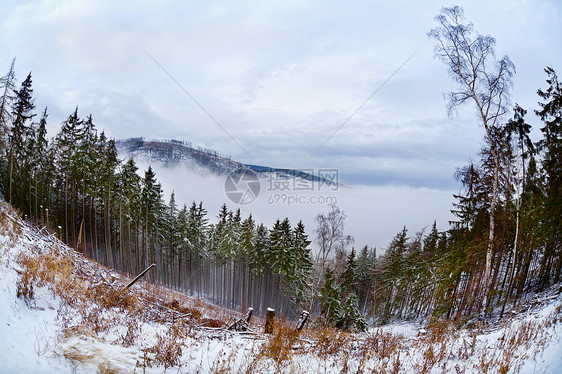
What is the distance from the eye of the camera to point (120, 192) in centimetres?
3428

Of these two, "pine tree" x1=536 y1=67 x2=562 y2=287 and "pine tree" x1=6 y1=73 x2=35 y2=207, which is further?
"pine tree" x1=6 y1=73 x2=35 y2=207

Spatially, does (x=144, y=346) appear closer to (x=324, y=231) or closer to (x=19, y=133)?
(x=324, y=231)

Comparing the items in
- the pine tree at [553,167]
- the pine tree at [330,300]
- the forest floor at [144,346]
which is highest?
the pine tree at [553,167]

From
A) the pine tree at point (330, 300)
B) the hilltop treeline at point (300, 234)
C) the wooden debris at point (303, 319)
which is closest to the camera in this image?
the wooden debris at point (303, 319)

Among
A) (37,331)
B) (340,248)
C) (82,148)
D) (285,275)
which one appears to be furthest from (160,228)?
(37,331)

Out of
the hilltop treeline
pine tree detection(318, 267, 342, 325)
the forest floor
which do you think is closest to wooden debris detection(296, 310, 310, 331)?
the forest floor

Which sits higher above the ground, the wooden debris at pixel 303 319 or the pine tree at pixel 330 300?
the wooden debris at pixel 303 319

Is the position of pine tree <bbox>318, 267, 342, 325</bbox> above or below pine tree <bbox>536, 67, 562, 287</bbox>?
below

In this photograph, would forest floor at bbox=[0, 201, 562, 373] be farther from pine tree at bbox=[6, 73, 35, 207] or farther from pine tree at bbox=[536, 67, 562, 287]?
pine tree at bbox=[6, 73, 35, 207]

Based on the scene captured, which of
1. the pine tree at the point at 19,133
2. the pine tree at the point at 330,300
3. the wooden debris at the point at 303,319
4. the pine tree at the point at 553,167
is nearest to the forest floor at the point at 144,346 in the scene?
the wooden debris at the point at 303,319

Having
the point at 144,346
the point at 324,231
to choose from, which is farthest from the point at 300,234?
the point at 144,346

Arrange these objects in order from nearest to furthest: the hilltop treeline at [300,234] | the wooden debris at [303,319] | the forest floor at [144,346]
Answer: the forest floor at [144,346], the wooden debris at [303,319], the hilltop treeline at [300,234]

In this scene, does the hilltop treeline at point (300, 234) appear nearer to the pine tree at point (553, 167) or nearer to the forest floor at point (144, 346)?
the pine tree at point (553, 167)

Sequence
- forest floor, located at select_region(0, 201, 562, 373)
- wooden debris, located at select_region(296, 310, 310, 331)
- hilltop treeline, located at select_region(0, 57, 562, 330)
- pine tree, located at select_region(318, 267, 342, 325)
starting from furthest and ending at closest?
1. pine tree, located at select_region(318, 267, 342, 325)
2. hilltop treeline, located at select_region(0, 57, 562, 330)
3. wooden debris, located at select_region(296, 310, 310, 331)
4. forest floor, located at select_region(0, 201, 562, 373)
